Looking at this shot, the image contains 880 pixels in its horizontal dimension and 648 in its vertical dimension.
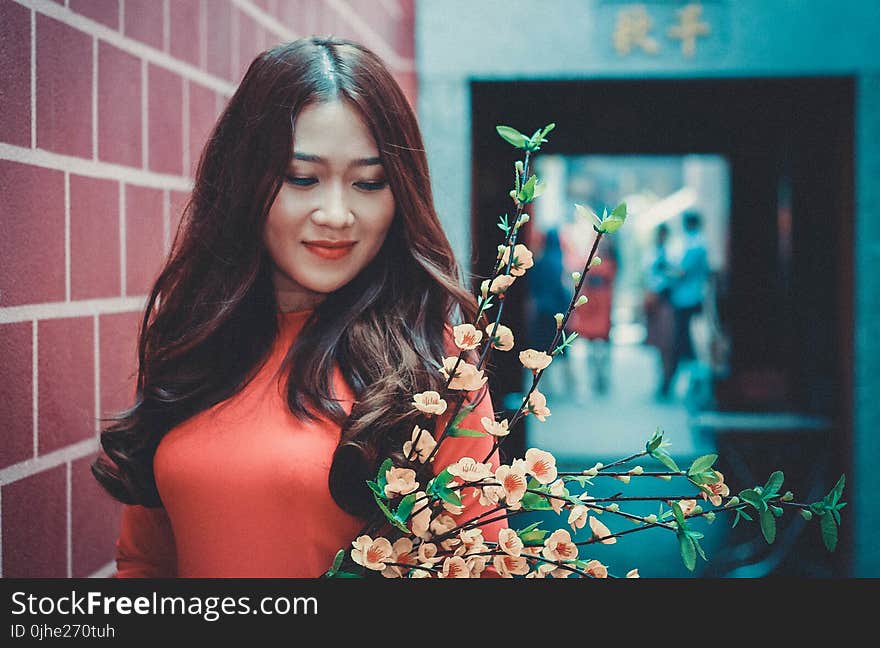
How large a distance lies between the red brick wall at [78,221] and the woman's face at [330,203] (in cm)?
30

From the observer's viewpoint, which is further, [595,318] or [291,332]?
[595,318]

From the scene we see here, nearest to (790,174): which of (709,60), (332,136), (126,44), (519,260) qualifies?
(709,60)

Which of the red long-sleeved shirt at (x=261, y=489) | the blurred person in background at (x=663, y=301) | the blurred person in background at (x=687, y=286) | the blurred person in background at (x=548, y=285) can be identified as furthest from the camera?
the blurred person in background at (x=663, y=301)

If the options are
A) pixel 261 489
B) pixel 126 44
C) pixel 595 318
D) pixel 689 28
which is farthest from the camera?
pixel 595 318

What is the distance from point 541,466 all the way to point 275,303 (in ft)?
1.68

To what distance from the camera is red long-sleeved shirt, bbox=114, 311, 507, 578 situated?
3.18ft

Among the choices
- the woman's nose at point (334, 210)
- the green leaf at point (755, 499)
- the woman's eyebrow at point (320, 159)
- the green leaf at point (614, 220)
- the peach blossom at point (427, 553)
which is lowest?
the peach blossom at point (427, 553)

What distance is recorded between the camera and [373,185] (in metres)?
1.02

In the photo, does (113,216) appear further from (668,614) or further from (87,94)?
(668,614)

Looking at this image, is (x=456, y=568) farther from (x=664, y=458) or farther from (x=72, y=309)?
(x=72, y=309)

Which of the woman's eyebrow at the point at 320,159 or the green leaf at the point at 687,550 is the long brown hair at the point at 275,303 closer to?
the woman's eyebrow at the point at 320,159

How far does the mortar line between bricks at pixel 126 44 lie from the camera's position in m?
1.16

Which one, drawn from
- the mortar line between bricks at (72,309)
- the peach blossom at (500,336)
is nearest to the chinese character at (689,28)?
the mortar line between bricks at (72,309)

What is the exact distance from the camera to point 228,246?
110 cm
